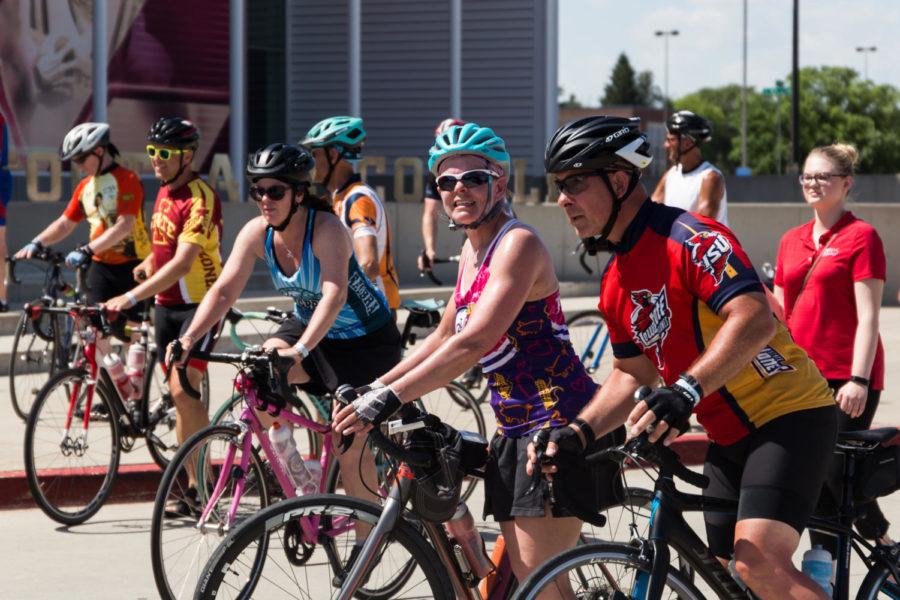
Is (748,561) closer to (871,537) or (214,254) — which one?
(871,537)

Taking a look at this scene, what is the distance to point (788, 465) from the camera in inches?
157

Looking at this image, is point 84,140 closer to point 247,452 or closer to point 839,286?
point 247,452

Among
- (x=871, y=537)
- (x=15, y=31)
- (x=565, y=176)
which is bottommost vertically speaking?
(x=871, y=537)

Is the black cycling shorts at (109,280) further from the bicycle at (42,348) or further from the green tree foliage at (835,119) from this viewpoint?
the green tree foliage at (835,119)

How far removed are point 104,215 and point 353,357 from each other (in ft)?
11.3

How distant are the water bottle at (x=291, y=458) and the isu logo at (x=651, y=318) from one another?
7.38 ft

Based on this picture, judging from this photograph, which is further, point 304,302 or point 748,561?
point 304,302

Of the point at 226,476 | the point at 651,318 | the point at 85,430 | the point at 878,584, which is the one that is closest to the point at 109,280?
the point at 85,430

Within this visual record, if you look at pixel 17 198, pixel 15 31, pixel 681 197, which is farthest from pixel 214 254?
pixel 15 31

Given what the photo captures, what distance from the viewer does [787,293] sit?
20.5 feet

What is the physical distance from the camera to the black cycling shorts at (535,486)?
4125mm

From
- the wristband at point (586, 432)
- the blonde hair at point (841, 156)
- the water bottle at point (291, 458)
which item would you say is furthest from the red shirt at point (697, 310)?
the water bottle at point (291, 458)

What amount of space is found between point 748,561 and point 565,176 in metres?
1.12

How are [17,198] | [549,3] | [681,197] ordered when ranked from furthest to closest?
[549,3] → [17,198] → [681,197]
